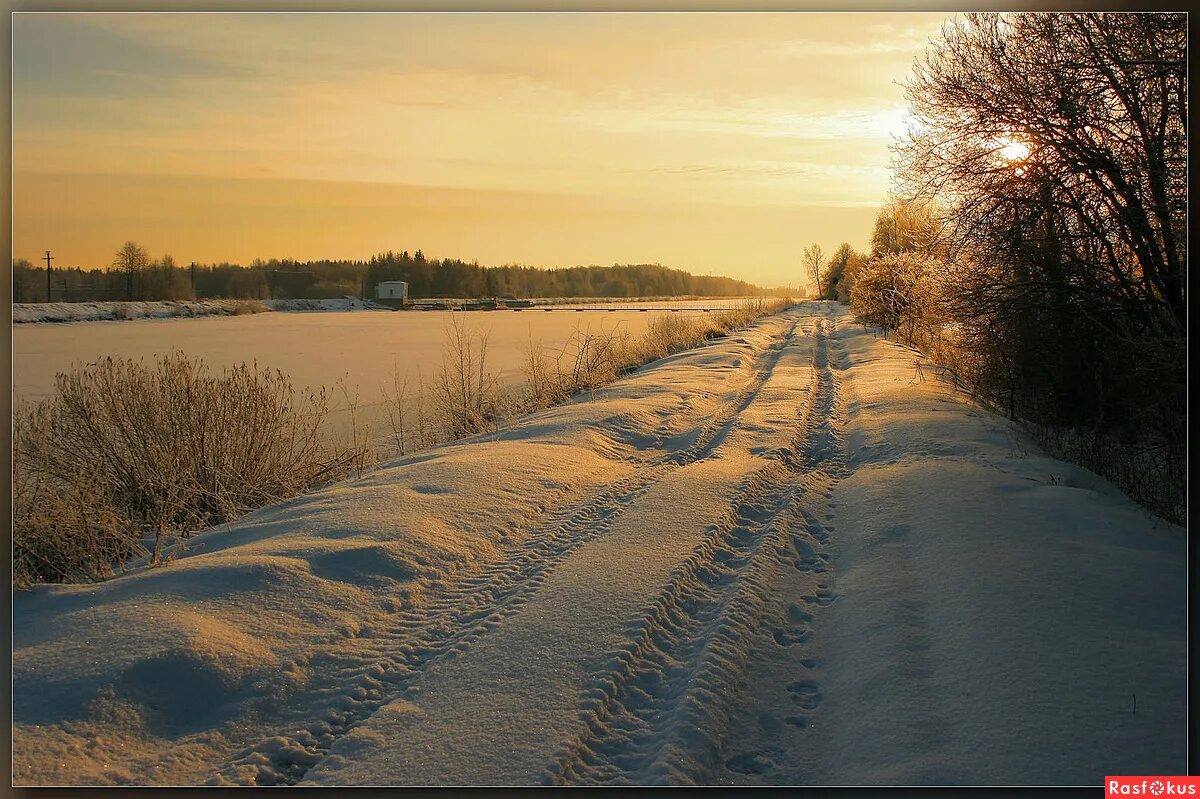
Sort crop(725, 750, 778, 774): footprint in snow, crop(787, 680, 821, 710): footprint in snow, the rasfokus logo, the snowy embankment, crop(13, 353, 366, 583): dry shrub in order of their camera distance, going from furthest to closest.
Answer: crop(13, 353, 366, 583): dry shrub
the snowy embankment
crop(787, 680, 821, 710): footprint in snow
crop(725, 750, 778, 774): footprint in snow
the rasfokus logo

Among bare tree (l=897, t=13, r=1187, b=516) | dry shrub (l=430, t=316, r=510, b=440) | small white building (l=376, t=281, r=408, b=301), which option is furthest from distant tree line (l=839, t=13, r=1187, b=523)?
small white building (l=376, t=281, r=408, b=301)

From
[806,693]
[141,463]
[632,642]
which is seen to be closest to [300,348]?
[141,463]

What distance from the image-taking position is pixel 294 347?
2411cm

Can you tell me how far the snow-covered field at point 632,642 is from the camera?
134 inches

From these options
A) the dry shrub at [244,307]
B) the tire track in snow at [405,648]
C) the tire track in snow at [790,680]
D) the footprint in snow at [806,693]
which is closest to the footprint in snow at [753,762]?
the tire track in snow at [790,680]

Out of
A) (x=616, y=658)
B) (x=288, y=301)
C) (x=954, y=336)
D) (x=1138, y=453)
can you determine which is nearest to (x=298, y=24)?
(x=616, y=658)

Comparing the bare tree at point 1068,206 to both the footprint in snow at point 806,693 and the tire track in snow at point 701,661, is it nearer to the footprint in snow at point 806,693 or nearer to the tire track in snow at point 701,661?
the tire track in snow at point 701,661

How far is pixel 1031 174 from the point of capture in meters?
9.95

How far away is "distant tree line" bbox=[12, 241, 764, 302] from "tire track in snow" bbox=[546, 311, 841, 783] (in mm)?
3958

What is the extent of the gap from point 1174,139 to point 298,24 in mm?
7435

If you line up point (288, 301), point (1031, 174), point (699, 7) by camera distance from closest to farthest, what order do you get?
point (699, 7)
point (1031, 174)
point (288, 301)

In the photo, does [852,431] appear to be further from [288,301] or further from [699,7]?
[288,301]

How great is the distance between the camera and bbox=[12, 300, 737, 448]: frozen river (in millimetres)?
7402

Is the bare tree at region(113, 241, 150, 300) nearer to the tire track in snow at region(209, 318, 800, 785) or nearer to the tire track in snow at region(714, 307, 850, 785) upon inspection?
the tire track in snow at region(209, 318, 800, 785)
